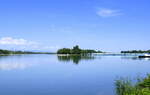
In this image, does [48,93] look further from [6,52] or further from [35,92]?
[6,52]

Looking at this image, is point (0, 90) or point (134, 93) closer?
point (134, 93)

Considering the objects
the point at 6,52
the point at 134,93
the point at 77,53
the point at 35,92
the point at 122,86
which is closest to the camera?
the point at 134,93

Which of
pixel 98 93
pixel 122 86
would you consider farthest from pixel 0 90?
pixel 122 86

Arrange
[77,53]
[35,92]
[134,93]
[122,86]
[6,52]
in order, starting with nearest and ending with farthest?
1. [134,93]
2. [122,86]
3. [35,92]
4. [77,53]
5. [6,52]

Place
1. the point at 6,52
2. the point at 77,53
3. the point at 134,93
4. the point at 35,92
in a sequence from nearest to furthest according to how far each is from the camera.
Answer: the point at 134,93
the point at 35,92
the point at 77,53
the point at 6,52

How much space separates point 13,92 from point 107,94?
20.2 feet

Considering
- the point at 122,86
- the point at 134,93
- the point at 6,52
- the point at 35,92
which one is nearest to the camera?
the point at 134,93

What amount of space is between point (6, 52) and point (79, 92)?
146 metres

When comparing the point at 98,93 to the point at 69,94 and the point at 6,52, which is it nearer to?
the point at 69,94

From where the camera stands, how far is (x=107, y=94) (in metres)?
13.2

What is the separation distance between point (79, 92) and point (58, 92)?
1406 millimetres

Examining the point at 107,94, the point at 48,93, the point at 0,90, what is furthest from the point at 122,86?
the point at 0,90

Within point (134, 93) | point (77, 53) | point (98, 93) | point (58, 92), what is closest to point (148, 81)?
point (98, 93)

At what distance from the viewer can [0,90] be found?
1423 cm
